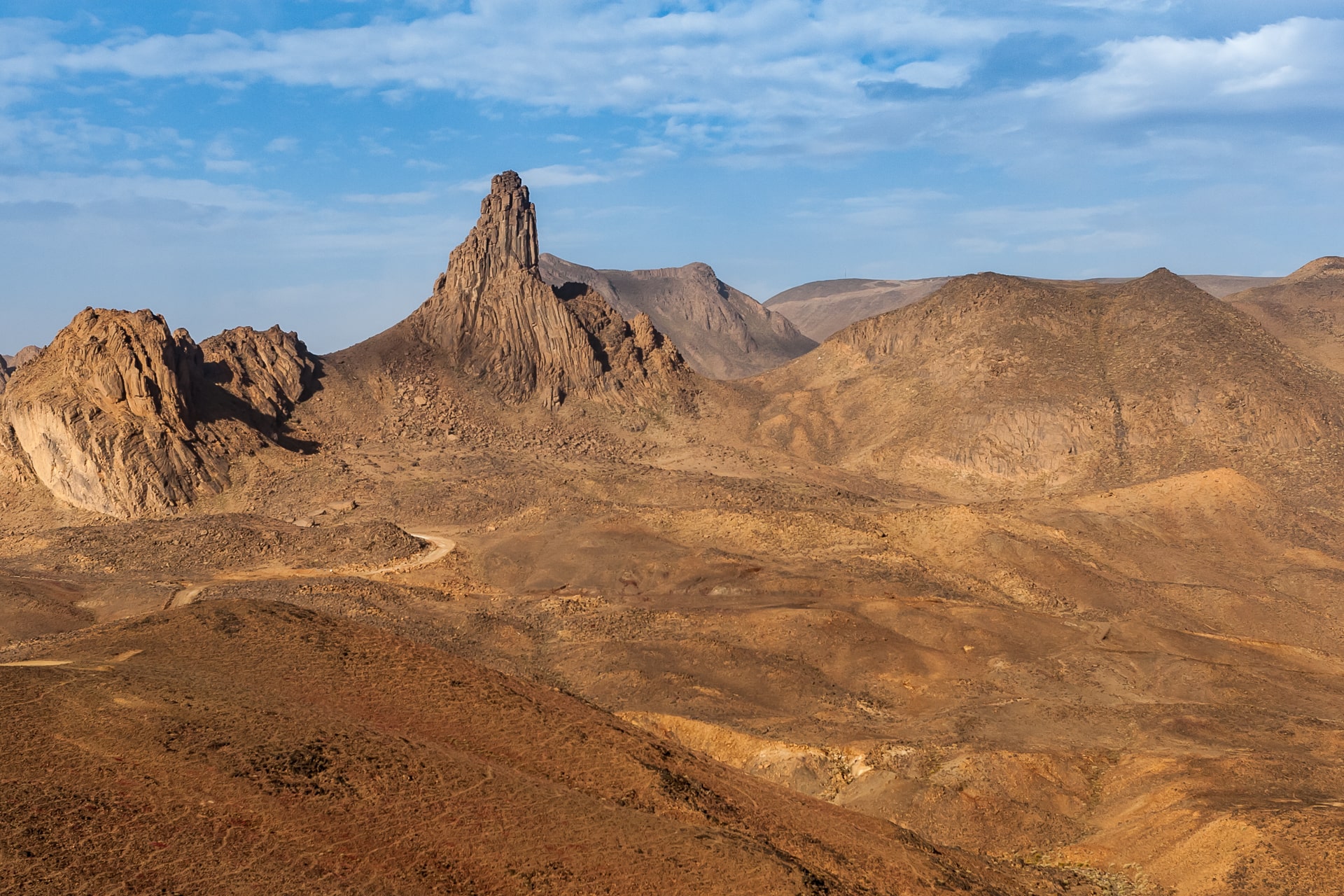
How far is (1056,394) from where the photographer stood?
226ft

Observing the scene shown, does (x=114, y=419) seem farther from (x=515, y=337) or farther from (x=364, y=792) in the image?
(x=364, y=792)

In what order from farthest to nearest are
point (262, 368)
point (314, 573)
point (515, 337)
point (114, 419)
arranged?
point (515, 337) < point (262, 368) < point (114, 419) < point (314, 573)

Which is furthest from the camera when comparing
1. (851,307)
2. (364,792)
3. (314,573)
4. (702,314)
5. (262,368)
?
(851,307)

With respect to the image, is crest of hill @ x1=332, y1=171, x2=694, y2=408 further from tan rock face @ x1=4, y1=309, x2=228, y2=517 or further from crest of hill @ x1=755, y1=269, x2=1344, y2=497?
tan rock face @ x1=4, y1=309, x2=228, y2=517

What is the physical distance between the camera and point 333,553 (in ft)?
147

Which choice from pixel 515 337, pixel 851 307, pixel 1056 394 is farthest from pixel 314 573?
pixel 851 307

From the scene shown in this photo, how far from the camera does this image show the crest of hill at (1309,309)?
260 feet

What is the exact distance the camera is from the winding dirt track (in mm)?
37250

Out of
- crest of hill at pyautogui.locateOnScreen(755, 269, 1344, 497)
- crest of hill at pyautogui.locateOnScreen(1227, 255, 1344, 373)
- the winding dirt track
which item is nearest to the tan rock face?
the winding dirt track

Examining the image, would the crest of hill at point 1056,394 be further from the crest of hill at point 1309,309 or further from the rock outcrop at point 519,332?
the rock outcrop at point 519,332

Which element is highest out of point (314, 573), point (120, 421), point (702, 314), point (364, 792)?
point (702, 314)

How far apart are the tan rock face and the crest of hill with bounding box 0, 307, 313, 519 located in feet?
0.17

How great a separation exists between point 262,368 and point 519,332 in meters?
19.0

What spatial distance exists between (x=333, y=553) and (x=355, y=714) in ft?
99.2
